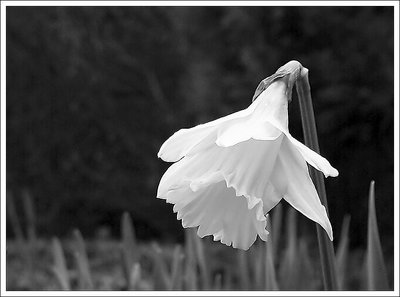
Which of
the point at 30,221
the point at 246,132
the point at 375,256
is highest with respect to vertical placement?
the point at 30,221

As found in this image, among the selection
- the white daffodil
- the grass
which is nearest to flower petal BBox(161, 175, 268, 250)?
the white daffodil

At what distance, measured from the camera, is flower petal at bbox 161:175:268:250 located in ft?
2.37

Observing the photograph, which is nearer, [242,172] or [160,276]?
[242,172]

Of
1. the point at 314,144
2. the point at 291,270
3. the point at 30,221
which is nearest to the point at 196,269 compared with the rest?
the point at 291,270

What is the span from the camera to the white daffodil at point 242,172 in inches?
26.3

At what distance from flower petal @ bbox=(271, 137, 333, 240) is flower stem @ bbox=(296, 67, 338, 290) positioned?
102 mm

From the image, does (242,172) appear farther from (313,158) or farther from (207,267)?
(207,267)

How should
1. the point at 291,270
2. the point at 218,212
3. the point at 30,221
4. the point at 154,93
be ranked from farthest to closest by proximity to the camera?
the point at 154,93
the point at 30,221
the point at 291,270
the point at 218,212

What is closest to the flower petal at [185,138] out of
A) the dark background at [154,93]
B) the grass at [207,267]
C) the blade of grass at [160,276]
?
the grass at [207,267]

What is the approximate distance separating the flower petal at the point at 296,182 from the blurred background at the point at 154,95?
232cm

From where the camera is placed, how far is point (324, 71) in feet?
9.71

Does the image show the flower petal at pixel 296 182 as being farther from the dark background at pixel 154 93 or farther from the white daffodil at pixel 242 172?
the dark background at pixel 154 93

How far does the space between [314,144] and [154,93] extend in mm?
2831

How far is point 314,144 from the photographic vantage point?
0.79 metres
